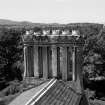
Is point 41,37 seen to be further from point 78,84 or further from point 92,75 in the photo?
point 92,75

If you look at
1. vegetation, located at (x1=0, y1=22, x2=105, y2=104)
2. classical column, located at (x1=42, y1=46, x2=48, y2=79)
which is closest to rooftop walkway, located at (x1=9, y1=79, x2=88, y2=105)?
classical column, located at (x1=42, y1=46, x2=48, y2=79)

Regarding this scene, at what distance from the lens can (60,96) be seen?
10.5 metres

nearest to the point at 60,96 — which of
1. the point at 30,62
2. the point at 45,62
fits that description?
the point at 45,62

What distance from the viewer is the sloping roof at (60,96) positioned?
938cm

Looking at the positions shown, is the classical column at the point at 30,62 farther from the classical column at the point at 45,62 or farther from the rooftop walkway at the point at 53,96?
the rooftop walkway at the point at 53,96

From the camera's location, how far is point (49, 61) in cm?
1388

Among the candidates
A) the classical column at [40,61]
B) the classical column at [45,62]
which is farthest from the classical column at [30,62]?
the classical column at [45,62]

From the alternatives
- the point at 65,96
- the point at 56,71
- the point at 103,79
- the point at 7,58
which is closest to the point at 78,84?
the point at 56,71

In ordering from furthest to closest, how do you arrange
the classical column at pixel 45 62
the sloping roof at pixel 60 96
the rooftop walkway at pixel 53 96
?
the classical column at pixel 45 62
the sloping roof at pixel 60 96
the rooftop walkway at pixel 53 96

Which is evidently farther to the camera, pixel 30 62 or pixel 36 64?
pixel 30 62

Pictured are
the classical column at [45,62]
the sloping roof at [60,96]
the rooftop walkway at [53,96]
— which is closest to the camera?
the rooftop walkway at [53,96]

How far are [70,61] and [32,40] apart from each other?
263 centimetres

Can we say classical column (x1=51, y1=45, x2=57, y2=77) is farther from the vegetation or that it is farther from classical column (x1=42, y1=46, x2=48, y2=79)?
the vegetation

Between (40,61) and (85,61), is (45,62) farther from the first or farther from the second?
(85,61)
